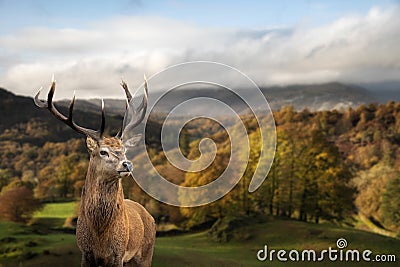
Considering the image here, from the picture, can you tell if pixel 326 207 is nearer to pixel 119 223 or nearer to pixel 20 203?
pixel 20 203

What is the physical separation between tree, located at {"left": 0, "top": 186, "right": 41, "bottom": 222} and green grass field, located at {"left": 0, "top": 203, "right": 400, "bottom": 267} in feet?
1.76

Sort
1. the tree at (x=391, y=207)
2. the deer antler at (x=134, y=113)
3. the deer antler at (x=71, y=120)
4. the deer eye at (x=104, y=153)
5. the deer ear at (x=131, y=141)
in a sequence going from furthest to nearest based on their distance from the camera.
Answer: the tree at (x=391, y=207) → the deer antler at (x=134, y=113) → the deer ear at (x=131, y=141) → the deer antler at (x=71, y=120) → the deer eye at (x=104, y=153)

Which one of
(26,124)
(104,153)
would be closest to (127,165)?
(104,153)

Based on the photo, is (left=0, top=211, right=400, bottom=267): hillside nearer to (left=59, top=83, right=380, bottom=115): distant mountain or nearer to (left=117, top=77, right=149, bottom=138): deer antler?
(left=59, top=83, right=380, bottom=115): distant mountain

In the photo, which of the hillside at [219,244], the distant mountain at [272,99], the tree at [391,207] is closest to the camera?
the hillside at [219,244]

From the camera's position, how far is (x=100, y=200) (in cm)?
770

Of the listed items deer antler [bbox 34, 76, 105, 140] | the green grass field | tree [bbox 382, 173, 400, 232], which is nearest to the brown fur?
deer antler [bbox 34, 76, 105, 140]

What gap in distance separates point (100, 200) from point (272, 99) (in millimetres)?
20742

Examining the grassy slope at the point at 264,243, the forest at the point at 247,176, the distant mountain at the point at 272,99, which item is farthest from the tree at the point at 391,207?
the distant mountain at the point at 272,99

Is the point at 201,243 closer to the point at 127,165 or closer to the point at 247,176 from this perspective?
the point at 247,176

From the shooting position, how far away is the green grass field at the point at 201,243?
18.5m

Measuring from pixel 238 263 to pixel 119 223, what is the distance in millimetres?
12301

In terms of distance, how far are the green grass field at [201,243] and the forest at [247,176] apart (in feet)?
3.50

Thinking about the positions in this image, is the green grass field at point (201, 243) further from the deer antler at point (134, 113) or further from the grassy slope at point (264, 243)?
the deer antler at point (134, 113)
